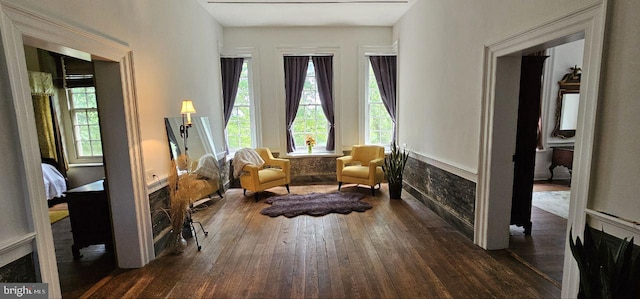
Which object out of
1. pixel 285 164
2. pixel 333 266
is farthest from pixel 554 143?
pixel 333 266

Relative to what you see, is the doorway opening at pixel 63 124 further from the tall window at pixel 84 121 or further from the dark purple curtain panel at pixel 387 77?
the dark purple curtain panel at pixel 387 77

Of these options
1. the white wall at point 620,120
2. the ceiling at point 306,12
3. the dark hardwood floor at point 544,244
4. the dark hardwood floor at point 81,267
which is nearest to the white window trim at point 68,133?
the dark hardwood floor at point 81,267

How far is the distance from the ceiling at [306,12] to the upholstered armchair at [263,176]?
8.28 feet

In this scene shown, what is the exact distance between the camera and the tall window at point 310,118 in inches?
234

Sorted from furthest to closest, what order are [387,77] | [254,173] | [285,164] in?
[387,77] → [285,164] → [254,173]

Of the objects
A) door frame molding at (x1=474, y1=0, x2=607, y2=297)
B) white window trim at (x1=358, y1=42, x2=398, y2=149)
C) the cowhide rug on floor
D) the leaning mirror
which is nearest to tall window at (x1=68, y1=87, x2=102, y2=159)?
the leaning mirror

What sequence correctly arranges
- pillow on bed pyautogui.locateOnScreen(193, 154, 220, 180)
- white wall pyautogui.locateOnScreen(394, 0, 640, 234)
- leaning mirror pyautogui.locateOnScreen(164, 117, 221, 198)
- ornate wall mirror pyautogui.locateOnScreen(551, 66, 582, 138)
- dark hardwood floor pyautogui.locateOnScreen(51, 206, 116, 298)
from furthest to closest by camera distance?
ornate wall mirror pyautogui.locateOnScreen(551, 66, 582, 138), pillow on bed pyautogui.locateOnScreen(193, 154, 220, 180), leaning mirror pyautogui.locateOnScreen(164, 117, 221, 198), dark hardwood floor pyautogui.locateOnScreen(51, 206, 116, 298), white wall pyautogui.locateOnScreen(394, 0, 640, 234)

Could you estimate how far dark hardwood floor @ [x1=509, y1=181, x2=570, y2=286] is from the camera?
2.51 meters

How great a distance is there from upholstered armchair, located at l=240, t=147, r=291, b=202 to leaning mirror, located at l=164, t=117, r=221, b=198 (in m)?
0.48

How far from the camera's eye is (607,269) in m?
1.52

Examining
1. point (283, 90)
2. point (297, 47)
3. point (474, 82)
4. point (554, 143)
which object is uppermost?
point (297, 47)

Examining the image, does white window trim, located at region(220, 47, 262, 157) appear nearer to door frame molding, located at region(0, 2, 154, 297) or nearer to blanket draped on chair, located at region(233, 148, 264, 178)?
blanket draped on chair, located at region(233, 148, 264, 178)

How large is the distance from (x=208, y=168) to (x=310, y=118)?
2595 mm

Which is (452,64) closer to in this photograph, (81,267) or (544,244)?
(544,244)
